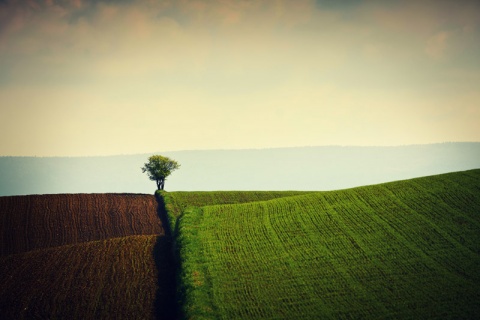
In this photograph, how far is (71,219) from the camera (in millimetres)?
58844

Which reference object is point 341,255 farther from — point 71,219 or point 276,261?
point 71,219

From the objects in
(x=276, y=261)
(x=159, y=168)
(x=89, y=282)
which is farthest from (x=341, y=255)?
(x=159, y=168)

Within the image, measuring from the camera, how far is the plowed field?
5222cm

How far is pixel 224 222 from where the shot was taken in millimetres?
46906

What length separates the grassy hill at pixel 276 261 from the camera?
30.0 m

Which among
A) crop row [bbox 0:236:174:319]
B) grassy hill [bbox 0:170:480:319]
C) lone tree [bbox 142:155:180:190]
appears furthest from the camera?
lone tree [bbox 142:155:180:190]

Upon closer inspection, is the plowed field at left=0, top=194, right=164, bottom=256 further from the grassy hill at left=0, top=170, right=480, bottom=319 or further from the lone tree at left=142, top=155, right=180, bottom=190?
the lone tree at left=142, top=155, right=180, bottom=190

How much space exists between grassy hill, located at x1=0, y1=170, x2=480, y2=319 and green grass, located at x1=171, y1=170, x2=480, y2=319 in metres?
0.11

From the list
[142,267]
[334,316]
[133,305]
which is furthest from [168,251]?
[334,316]

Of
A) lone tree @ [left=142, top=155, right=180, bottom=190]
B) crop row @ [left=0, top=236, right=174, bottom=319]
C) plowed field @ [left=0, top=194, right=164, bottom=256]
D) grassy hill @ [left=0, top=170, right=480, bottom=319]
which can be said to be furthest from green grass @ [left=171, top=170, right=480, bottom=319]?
lone tree @ [left=142, top=155, right=180, bottom=190]

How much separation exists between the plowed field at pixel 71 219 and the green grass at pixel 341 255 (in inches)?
455

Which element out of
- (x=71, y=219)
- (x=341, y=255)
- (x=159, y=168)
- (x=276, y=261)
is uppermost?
(x=159, y=168)

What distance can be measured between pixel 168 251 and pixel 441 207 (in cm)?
2703

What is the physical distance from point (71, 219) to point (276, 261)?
33273 mm
